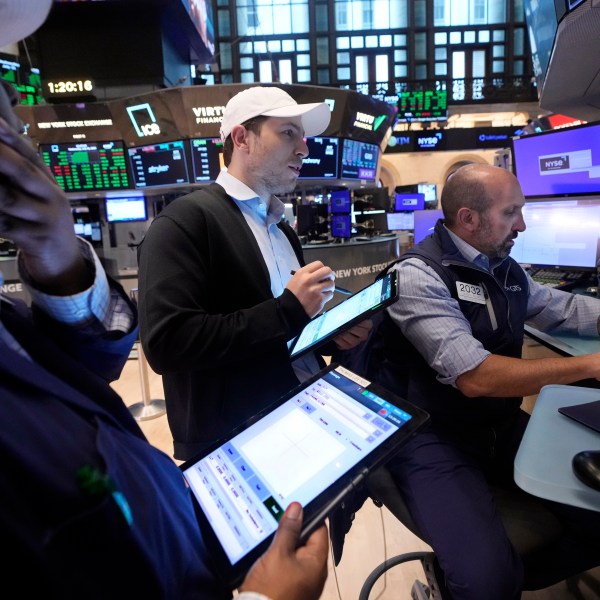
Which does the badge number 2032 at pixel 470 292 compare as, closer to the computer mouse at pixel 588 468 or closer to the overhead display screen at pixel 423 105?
the computer mouse at pixel 588 468

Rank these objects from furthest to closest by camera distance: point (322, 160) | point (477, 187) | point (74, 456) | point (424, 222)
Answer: point (322, 160) < point (424, 222) < point (477, 187) < point (74, 456)

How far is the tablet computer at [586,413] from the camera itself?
3.30ft

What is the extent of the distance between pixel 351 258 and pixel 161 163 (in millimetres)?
2792

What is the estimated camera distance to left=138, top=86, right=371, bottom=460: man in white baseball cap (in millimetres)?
1140

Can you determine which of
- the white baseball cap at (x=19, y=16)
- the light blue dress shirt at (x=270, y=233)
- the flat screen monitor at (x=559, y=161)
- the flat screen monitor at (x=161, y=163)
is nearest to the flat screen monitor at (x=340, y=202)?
the flat screen monitor at (x=161, y=163)

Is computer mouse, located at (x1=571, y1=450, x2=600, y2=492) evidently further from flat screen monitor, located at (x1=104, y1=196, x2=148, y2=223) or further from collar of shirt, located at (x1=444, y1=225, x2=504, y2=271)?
flat screen monitor, located at (x1=104, y1=196, x2=148, y2=223)

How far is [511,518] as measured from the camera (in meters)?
1.22

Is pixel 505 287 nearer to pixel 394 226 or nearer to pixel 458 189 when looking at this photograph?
pixel 458 189

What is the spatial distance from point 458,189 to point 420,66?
18.6 m

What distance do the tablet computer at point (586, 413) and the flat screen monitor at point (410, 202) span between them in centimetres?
1048

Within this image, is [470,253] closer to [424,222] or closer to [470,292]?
[470,292]

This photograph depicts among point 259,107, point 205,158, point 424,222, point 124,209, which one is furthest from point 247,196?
point 124,209

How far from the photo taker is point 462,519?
1.17m

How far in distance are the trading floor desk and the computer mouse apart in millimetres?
4262
